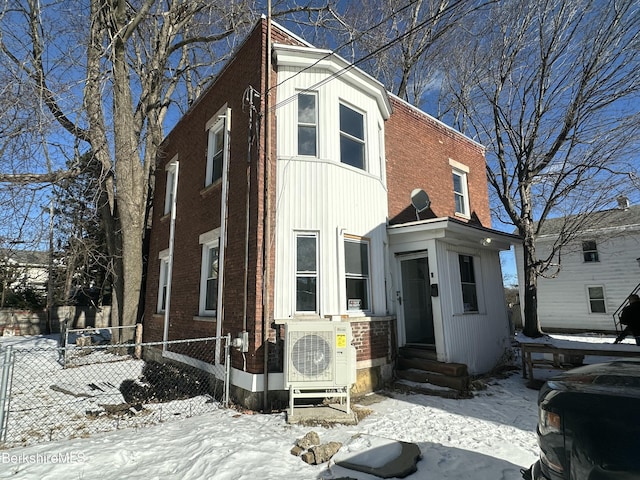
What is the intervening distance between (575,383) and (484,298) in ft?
24.6

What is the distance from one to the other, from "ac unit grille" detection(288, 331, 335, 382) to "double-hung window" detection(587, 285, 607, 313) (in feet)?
67.7

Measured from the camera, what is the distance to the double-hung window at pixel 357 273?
7.36 m

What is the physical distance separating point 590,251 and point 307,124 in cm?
2024

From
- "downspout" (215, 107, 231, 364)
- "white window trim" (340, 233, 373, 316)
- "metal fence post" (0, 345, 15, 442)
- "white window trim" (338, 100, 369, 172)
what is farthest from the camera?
"white window trim" (338, 100, 369, 172)

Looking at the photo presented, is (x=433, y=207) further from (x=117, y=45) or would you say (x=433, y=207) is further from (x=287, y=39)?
(x=117, y=45)

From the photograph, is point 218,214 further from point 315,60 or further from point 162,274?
point 162,274

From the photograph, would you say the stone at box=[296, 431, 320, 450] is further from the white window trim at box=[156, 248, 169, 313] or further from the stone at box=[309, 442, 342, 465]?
the white window trim at box=[156, 248, 169, 313]

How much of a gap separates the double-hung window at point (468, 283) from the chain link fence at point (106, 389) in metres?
5.83

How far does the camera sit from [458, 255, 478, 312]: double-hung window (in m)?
8.77

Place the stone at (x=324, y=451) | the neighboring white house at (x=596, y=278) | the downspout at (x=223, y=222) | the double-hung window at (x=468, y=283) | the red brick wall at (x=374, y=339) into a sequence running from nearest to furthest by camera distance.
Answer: the stone at (x=324, y=451) → the red brick wall at (x=374, y=339) → the downspout at (x=223, y=222) → the double-hung window at (x=468, y=283) → the neighboring white house at (x=596, y=278)

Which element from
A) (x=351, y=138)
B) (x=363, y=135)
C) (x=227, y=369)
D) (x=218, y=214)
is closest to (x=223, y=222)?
(x=218, y=214)

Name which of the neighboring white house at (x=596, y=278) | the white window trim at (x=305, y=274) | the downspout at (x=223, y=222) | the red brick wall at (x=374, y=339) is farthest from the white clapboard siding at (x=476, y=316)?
the neighboring white house at (x=596, y=278)

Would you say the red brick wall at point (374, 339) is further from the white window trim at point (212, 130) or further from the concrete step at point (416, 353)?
the white window trim at point (212, 130)

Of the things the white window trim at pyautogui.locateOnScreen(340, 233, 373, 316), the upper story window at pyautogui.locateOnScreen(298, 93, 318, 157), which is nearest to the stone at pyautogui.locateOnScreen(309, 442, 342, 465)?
the white window trim at pyautogui.locateOnScreen(340, 233, 373, 316)
